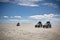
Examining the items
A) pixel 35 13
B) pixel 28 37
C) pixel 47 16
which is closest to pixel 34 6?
pixel 35 13

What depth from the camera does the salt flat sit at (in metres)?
2.99

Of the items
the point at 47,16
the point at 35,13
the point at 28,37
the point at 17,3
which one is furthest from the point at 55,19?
the point at 17,3

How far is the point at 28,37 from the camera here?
299 centimetres

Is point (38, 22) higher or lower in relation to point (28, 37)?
higher

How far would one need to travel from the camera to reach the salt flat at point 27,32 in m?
2.99

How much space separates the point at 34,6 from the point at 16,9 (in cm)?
38

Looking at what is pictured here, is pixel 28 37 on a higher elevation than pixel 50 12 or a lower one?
lower

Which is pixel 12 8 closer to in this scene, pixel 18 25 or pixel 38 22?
pixel 18 25

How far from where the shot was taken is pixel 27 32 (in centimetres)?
304

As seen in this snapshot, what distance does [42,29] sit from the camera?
3020mm

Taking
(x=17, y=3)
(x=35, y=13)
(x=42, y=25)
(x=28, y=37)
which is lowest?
(x=28, y=37)

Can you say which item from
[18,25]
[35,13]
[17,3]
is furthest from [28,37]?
[17,3]

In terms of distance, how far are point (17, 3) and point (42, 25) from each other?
68cm

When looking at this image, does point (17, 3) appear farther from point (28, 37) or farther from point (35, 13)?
point (28, 37)
